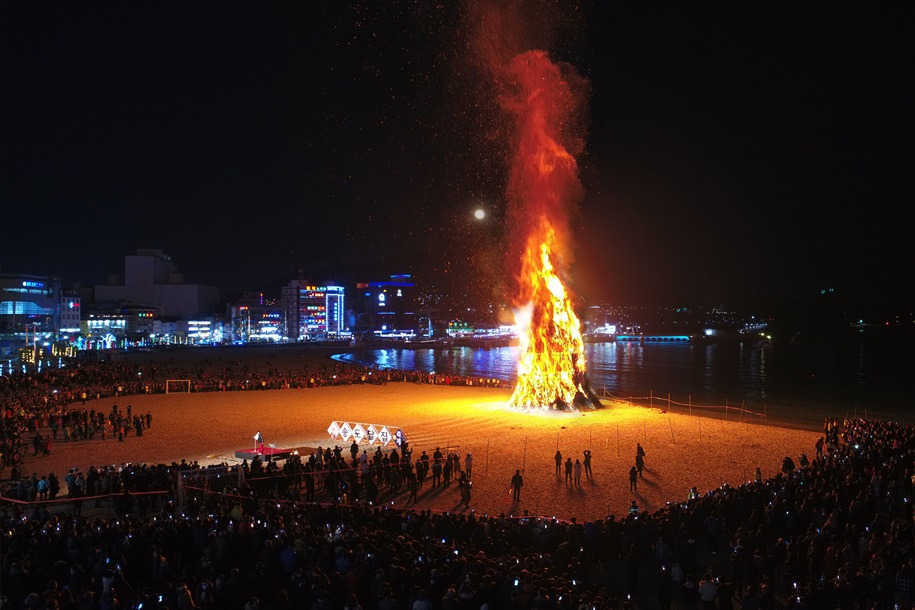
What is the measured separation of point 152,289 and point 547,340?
14817 centimetres

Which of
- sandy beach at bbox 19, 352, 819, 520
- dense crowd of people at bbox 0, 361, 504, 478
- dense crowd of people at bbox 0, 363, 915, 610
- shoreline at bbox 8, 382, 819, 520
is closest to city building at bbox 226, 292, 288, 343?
dense crowd of people at bbox 0, 361, 504, 478

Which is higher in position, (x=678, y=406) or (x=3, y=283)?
(x=3, y=283)

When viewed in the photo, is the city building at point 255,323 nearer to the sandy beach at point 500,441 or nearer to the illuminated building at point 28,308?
the illuminated building at point 28,308

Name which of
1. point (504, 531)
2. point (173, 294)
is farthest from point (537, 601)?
point (173, 294)

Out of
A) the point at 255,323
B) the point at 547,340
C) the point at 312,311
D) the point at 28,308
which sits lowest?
the point at 547,340

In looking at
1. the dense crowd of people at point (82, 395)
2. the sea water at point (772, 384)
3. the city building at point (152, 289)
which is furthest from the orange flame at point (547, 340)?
the city building at point (152, 289)

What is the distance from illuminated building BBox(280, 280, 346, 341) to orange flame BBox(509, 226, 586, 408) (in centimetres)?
14109

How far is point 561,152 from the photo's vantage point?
36.7 m

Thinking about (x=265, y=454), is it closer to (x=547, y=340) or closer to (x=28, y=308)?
(x=547, y=340)

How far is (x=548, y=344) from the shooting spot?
35.3 m

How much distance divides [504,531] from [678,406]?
3631 centimetres

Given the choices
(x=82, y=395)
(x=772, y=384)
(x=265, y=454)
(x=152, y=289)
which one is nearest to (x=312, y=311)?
(x=152, y=289)

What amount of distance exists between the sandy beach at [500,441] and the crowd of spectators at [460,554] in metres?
3.86

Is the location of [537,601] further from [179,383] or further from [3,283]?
[3,283]
